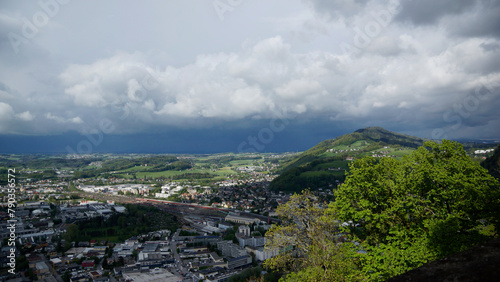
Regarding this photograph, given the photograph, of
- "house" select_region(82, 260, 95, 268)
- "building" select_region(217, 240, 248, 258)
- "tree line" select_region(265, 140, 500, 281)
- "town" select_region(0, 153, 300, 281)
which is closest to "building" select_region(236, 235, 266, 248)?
"town" select_region(0, 153, 300, 281)

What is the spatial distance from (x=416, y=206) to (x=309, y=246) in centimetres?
420

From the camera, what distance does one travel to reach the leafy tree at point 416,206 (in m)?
8.39

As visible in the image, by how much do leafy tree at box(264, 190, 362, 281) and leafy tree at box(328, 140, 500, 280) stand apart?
2.46 ft

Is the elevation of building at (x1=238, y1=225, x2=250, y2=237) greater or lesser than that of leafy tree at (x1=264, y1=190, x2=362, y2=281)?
lesser

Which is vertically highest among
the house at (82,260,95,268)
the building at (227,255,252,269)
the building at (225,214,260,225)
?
the house at (82,260,95,268)

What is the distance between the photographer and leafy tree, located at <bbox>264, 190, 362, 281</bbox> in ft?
28.7

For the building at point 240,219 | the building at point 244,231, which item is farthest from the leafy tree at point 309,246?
the building at point 240,219

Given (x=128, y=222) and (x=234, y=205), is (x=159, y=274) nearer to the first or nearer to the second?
(x=128, y=222)

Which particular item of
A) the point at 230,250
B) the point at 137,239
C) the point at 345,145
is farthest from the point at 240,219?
the point at 345,145

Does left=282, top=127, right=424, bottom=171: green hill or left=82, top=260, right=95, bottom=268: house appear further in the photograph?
left=282, top=127, right=424, bottom=171: green hill

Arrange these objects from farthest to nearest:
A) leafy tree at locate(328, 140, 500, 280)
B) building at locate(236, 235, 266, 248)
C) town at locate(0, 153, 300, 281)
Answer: building at locate(236, 235, 266, 248) < town at locate(0, 153, 300, 281) < leafy tree at locate(328, 140, 500, 280)

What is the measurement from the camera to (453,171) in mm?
9766

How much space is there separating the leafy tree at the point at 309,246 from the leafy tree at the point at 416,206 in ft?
2.46

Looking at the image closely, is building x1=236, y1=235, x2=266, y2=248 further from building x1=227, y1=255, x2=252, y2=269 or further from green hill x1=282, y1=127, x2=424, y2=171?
green hill x1=282, y1=127, x2=424, y2=171
